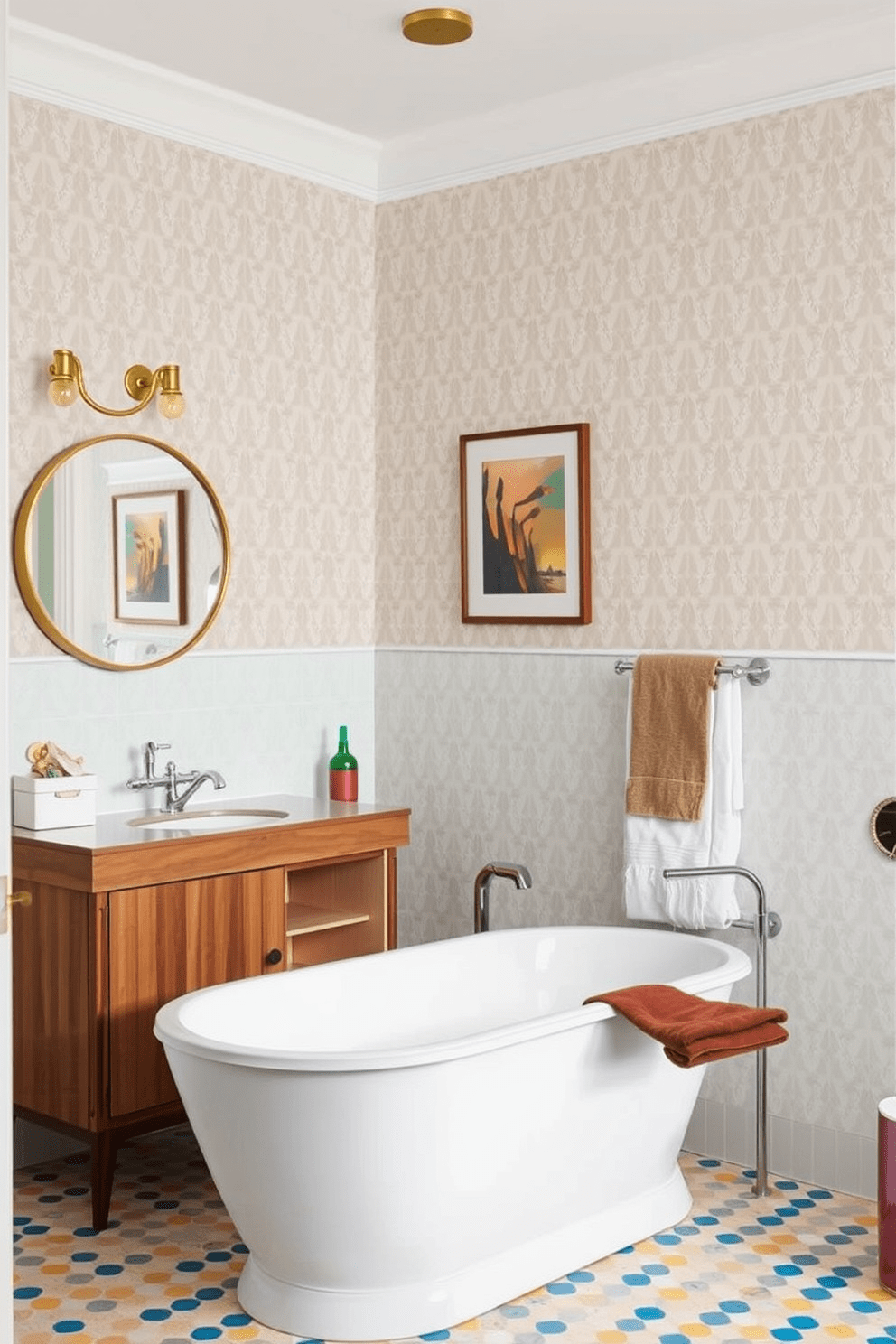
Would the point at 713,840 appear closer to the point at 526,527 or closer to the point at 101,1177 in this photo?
the point at 526,527

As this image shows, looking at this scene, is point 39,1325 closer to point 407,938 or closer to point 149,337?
point 407,938

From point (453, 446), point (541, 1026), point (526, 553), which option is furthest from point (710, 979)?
point (453, 446)

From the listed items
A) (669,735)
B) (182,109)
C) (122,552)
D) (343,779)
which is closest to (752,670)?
(669,735)

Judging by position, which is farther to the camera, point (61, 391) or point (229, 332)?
point (229, 332)

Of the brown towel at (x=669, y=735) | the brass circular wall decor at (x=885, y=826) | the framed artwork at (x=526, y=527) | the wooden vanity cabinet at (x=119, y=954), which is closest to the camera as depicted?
the wooden vanity cabinet at (x=119, y=954)

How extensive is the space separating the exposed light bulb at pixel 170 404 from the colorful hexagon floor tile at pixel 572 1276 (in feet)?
6.29

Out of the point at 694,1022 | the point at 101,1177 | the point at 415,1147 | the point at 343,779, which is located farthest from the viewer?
the point at 343,779

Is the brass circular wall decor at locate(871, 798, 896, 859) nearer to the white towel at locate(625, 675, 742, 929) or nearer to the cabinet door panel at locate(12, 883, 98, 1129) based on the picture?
the white towel at locate(625, 675, 742, 929)

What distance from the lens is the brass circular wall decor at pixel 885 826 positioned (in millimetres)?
3572

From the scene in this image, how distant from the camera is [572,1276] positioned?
318 cm

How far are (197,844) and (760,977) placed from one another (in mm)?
1391

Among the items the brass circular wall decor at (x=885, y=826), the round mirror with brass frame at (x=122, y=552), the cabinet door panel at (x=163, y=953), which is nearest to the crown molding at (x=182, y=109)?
the round mirror with brass frame at (x=122, y=552)

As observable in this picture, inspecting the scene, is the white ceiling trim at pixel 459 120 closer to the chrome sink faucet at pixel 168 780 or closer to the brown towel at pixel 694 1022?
the chrome sink faucet at pixel 168 780

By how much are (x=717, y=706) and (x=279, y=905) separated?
1.19m
